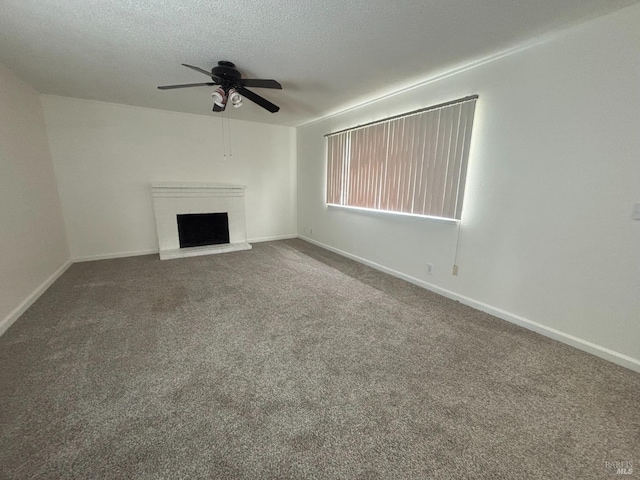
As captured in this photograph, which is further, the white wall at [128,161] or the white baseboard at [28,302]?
the white wall at [128,161]

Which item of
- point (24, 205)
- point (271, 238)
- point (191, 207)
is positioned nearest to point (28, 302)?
point (24, 205)

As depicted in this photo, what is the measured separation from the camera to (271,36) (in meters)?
2.08

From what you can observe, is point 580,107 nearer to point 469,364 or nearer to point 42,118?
point 469,364

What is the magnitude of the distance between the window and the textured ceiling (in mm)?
517

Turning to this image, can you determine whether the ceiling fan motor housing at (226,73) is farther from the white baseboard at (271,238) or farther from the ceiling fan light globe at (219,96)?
the white baseboard at (271,238)

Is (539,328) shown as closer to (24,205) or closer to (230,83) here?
(230,83)

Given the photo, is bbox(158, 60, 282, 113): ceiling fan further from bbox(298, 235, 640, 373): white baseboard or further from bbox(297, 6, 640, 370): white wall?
bbox(298, 235, 640, 373): white baseboard

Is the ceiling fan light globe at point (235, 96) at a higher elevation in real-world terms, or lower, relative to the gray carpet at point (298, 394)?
higher

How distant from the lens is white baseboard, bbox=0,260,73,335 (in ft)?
7.36

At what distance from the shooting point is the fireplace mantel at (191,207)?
4406 mm

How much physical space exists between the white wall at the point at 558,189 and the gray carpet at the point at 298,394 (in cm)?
30

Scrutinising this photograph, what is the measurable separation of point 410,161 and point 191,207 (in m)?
3.82

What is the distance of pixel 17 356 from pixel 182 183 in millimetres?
3274

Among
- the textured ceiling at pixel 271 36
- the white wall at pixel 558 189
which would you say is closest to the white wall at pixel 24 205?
the textured ceiling at pixel 271 36
